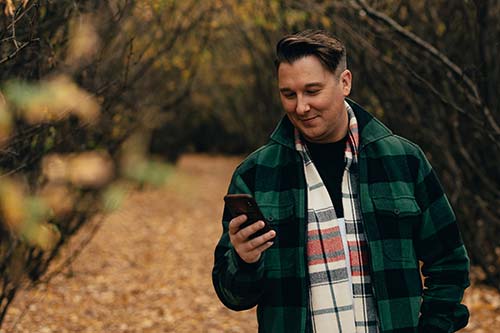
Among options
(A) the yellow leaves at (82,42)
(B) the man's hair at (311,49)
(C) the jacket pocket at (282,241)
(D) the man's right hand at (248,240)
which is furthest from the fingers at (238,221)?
(A) the yellow leaves at (82,42)

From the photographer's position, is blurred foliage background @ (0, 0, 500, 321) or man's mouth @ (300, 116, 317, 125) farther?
blurred foliage background @ (0, 0, 500, 321)

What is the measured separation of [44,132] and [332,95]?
2.24 meters

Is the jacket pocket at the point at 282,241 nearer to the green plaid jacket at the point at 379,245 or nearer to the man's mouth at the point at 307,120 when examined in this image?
the green plaid jacket at the point at 379,245

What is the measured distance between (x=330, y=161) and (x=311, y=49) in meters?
0.37

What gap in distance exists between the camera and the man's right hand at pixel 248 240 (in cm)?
208

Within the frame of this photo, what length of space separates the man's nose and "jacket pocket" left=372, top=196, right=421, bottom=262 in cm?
35

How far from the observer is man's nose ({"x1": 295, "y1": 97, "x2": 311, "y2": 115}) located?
88.3 inches

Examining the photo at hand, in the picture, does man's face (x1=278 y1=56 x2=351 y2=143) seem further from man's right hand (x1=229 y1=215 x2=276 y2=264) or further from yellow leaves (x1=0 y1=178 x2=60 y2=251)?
yellow leaves (x1=0 y1=178 x2=60 y2=251)

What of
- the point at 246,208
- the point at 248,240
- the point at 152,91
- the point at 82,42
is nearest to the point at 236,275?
the point at 248,240

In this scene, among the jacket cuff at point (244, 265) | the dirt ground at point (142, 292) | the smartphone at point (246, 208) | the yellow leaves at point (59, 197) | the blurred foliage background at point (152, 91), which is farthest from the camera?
the dirt ground at point (142, 292)

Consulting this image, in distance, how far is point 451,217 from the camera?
236 cm

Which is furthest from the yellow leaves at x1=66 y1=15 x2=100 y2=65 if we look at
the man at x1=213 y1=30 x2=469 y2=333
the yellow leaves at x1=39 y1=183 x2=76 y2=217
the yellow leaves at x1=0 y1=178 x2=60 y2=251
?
the man at x1=213 y1=30 x2=469 y2=333

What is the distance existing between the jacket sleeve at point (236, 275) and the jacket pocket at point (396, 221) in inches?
14.9

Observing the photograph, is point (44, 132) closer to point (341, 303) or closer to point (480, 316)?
point (341, 303)
